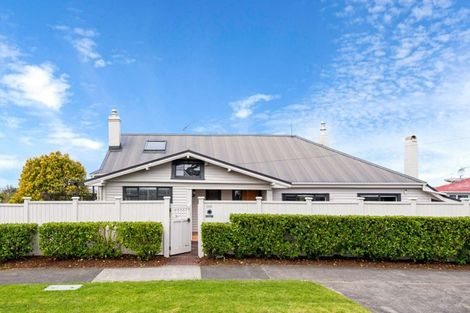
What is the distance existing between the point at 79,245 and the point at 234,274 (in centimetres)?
478

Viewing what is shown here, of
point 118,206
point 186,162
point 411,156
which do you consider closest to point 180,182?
point 186,162

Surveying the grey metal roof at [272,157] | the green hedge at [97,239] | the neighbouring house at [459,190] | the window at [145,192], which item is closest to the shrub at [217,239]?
the green hedge at [97,239]

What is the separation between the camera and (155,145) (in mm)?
18328

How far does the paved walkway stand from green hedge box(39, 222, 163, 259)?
0.79 m

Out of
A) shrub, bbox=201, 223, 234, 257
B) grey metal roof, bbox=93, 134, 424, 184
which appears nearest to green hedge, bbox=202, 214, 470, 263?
shrub, bbox=201, 223, 234, 257

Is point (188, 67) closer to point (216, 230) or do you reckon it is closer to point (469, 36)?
point (216, 230)

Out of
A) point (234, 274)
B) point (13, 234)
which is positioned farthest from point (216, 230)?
point (13, 234)

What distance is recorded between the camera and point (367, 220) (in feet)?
33.3

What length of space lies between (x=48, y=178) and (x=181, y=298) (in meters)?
18.4

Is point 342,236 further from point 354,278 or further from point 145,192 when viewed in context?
point 145,192

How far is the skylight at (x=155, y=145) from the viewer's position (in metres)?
17.8

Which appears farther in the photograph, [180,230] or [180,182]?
[180,182]

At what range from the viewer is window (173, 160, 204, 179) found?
14.3 m

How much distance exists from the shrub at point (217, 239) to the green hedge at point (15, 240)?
5.28 meters
